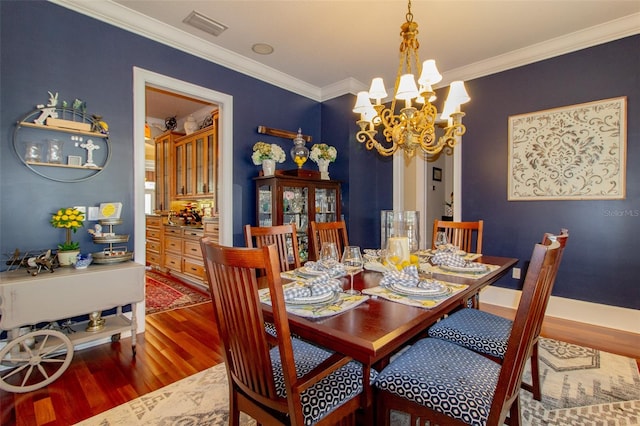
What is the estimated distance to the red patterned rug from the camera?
347 centimetres

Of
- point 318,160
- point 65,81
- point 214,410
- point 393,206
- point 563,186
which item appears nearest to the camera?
point 214,410

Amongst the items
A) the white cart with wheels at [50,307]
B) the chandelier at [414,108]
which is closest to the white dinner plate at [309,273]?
the chandelier at [414,108]

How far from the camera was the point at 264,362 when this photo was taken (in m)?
1.00

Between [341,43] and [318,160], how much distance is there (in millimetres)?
1408

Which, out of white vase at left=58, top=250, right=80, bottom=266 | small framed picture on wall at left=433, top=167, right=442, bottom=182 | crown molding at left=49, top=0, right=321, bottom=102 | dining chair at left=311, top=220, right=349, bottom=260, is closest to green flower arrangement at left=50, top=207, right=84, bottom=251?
white vase at left=58, top=250, right=80, bottom=266

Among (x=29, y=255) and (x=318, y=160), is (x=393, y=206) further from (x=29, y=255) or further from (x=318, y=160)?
(x=29, y=255)

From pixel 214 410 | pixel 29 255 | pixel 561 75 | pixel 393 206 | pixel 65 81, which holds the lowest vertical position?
pixel 214 410

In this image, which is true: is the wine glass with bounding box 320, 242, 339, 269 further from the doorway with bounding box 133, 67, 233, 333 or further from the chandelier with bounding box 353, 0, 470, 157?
the doorway with bounding box 133, 67, 233, 333

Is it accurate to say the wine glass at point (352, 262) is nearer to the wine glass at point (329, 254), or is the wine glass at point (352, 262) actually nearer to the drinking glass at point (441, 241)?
the wine glass at point (329, 254)

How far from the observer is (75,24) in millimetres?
2439

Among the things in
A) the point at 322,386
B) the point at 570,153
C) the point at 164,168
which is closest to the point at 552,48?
the point at 570,153

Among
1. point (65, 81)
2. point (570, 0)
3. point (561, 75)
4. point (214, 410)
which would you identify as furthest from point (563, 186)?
point (65, 81)

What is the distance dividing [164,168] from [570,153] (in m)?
5.86

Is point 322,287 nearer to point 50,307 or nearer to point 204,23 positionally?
point 50,307
